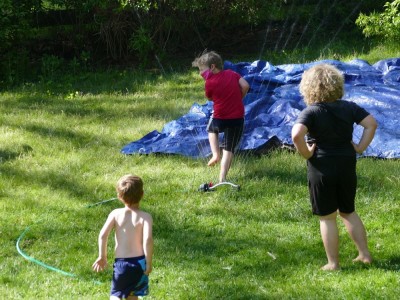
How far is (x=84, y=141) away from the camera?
29.8ft

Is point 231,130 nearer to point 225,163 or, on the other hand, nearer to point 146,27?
point 225,163

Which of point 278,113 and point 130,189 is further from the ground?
point 130,189

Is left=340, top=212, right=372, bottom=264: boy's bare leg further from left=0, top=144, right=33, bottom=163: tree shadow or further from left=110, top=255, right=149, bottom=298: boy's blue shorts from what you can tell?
left=0, top=144, right=33, bottom=163: tree shadow

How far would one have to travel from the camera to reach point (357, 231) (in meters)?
5.18

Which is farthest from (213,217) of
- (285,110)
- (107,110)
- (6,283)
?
(107,110)

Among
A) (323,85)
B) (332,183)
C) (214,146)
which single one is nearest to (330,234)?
(332,183)

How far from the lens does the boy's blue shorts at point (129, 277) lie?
13.9 feet

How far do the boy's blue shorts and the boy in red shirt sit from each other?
3.04m

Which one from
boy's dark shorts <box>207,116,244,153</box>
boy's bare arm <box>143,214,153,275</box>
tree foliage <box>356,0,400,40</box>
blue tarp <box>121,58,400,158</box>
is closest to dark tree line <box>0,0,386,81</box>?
tree foliage <box>356,0,400,40</box>

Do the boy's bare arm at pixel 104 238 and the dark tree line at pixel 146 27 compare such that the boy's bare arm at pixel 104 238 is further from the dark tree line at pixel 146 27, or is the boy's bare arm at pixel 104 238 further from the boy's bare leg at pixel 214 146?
the dark tree line at pixel 146 27

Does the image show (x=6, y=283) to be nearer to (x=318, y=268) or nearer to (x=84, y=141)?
(x=318, y=268)

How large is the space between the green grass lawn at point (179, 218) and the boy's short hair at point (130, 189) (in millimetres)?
1068

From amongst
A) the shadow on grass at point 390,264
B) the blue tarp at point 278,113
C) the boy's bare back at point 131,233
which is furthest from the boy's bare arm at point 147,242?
the blue tarp at point 278,113

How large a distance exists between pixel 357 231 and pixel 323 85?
101cm
